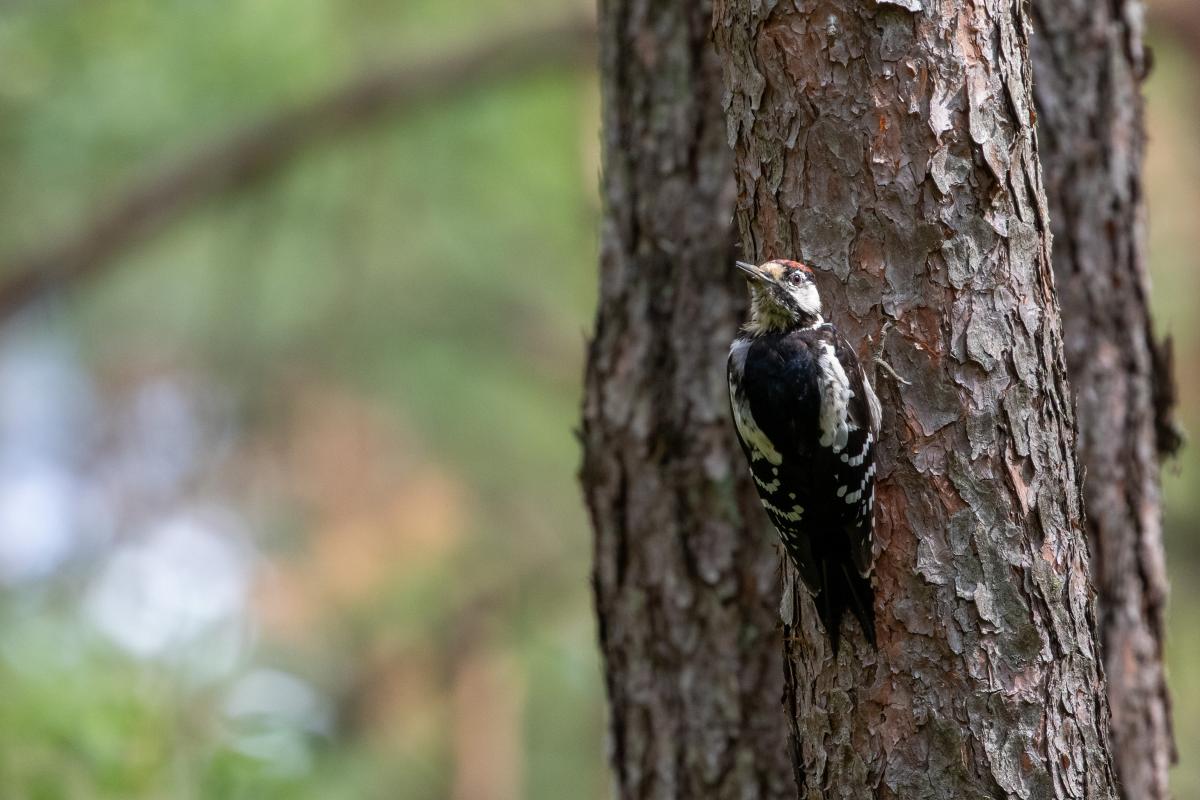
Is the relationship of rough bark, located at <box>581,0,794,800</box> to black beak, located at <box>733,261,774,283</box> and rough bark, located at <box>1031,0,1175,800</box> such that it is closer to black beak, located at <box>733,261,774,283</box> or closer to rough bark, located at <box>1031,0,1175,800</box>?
black beak, located at <box>733,261,774,283</box>

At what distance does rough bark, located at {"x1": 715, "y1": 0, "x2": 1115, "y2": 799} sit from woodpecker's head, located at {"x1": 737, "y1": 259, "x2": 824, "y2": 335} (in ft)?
0.36

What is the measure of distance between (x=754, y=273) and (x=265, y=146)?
4461 mm

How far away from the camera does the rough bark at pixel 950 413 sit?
2.15 m

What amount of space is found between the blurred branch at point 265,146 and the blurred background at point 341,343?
2 cm

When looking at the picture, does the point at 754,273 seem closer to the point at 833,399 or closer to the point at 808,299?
the point at 808,299

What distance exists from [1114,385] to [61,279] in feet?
17.9

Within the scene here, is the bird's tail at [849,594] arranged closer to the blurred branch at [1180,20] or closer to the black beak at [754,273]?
the black beak at [754,273]

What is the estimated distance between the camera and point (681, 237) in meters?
3.02

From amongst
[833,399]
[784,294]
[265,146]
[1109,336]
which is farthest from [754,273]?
[265,146]

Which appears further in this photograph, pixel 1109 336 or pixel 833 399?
pixel 1109 336

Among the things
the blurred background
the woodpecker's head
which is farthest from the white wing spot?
the blurred background

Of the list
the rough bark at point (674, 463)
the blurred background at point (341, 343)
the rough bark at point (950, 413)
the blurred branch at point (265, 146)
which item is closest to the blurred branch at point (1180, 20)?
the blurred background at point (341, 343)

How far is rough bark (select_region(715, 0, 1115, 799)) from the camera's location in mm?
2152

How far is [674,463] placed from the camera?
9.80 feet
